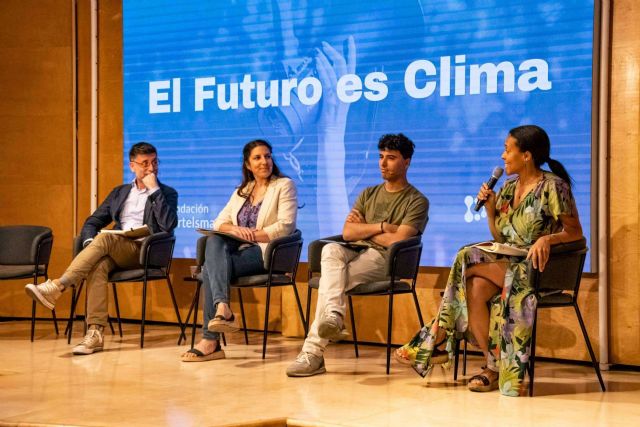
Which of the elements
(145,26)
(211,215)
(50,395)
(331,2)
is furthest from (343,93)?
(50,395)

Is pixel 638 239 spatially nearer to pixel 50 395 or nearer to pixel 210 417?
pixel 210 417

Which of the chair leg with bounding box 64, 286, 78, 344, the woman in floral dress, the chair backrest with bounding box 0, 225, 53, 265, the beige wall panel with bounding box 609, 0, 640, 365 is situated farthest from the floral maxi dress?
the chair backrest with bounding box 0, 225, 53, 265

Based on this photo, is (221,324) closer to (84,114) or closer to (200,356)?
(200,356)

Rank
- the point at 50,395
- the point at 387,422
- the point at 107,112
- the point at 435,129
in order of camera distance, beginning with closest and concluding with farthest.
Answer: the point at 387,422 → the point at 50,395 → the point at 435,129 → the point at 107,112

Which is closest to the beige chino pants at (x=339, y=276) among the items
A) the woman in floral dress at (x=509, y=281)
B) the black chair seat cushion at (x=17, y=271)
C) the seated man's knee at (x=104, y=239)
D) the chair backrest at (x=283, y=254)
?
the chair backrest at (x=283, y=254)

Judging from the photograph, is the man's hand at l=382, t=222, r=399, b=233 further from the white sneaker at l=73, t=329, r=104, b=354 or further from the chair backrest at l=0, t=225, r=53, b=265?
the chair backrest at l=0, t=225, r=53, b=265

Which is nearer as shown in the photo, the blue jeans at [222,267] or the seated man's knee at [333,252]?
the seated man's knee at [333,252]

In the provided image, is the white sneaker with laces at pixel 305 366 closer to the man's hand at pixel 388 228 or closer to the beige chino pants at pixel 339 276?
the beige chino pants at pixel 339 276

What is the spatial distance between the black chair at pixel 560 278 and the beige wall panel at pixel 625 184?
66cm

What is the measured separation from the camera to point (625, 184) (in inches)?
196

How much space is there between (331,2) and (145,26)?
1575 millimetres

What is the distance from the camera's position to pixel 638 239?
4.96 metres

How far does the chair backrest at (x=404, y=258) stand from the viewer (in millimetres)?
4816

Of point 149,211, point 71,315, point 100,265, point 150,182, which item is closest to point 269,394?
point 100,265
